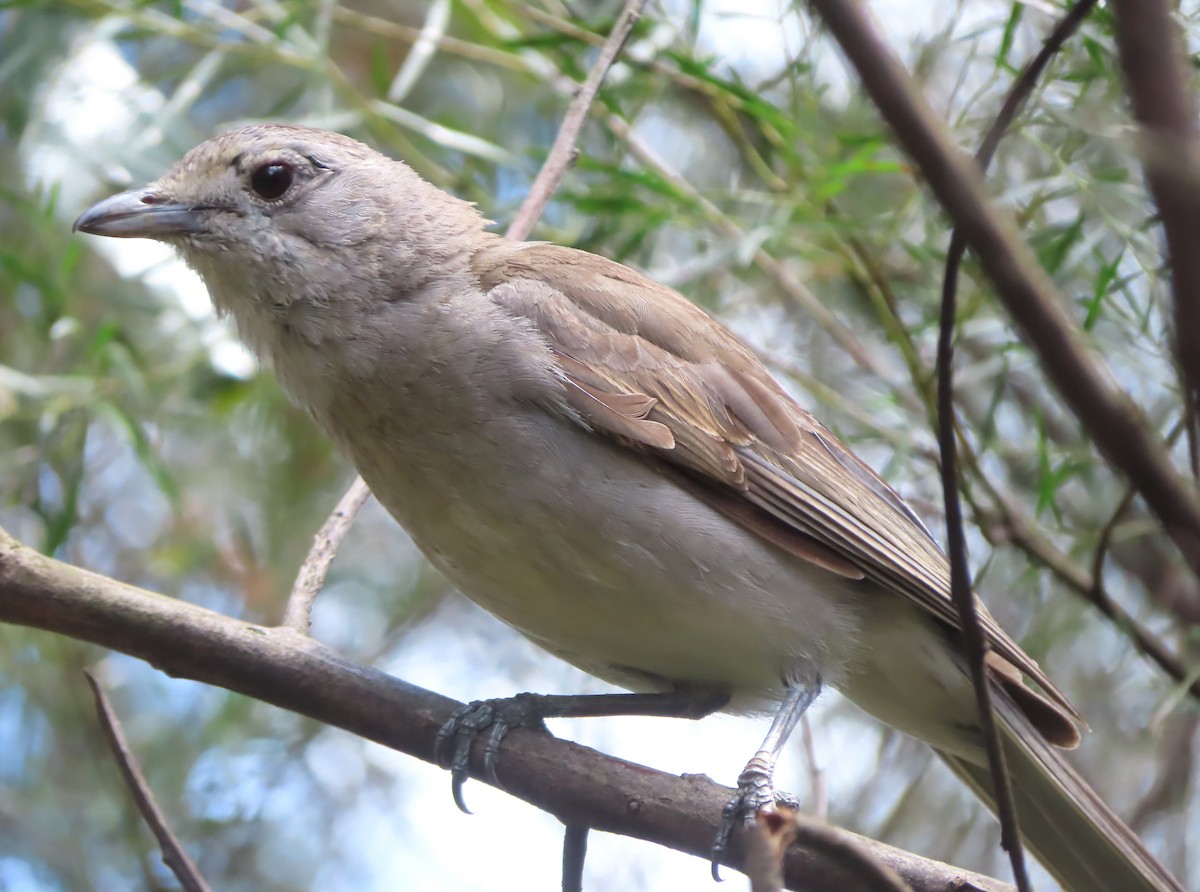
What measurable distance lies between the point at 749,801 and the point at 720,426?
106 centimetres

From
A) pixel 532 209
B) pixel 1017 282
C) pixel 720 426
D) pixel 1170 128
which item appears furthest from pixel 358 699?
pixel 1170 128

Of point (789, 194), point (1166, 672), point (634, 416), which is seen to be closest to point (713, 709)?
point (634, 416)

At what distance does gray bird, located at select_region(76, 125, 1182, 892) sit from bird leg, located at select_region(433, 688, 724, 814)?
13mm

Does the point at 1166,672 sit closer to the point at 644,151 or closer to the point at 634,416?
the point at 634,416

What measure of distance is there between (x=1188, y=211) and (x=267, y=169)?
3088 mm

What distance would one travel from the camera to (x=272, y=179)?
12.0ft

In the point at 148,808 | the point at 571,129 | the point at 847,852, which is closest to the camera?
the point at 847,852

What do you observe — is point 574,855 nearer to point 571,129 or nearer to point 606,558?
point 606,558

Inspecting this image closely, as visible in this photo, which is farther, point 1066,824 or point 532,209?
point 532,209

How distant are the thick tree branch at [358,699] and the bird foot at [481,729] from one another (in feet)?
0.21

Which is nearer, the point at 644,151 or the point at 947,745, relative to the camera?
the point at 947,745

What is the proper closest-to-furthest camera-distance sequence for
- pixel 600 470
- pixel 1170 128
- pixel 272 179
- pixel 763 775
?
pixel 1170 128 → pixel 763 775 → pixel 600 470 → pixel 272 179

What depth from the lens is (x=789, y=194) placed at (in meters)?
4.62

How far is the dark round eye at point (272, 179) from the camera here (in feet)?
12.0
